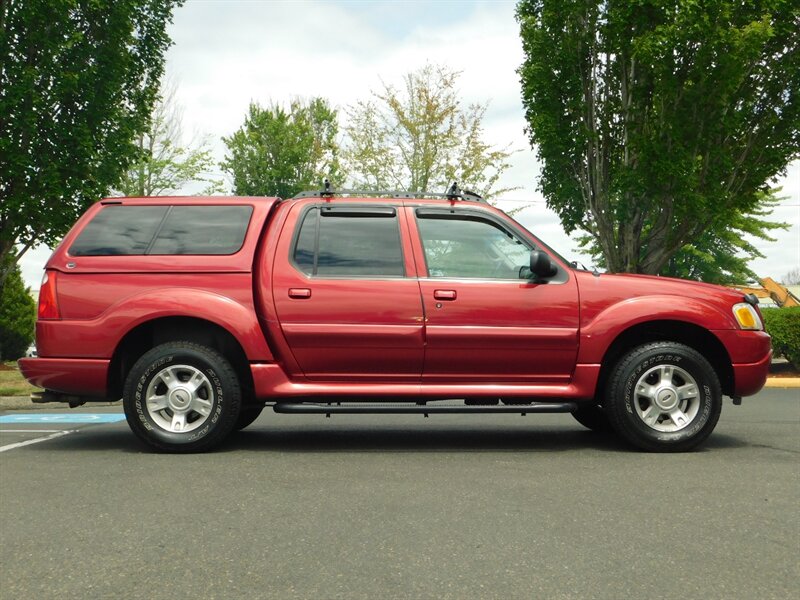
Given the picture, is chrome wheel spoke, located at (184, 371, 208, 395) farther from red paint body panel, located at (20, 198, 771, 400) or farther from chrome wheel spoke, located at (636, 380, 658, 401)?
chrome wheel spoke, located at (636, 380, 658, 401)

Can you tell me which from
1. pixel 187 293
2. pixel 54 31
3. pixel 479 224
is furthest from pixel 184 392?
pixel 54 31

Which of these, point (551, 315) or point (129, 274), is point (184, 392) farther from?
point (551, 315)

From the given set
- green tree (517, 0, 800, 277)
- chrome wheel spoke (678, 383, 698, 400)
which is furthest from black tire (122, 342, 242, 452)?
green tree (517, 0, 800, 277)

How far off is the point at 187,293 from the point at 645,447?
3.76 metres

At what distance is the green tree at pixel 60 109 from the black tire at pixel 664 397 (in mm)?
13137

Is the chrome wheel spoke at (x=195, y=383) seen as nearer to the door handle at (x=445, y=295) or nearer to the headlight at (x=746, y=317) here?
the door handle at (x=445, y=295)

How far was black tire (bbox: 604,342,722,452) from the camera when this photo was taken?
6500mm

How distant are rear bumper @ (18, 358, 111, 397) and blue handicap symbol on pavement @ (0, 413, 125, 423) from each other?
9.34ft

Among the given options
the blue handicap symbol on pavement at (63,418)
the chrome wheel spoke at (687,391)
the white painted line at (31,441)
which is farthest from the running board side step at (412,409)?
the blue handicap symbol on pavement at (63,418)

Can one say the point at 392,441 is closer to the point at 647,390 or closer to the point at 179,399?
the point at 179,399

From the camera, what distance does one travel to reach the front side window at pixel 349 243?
6645 millimetres

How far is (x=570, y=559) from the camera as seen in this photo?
3742 mm

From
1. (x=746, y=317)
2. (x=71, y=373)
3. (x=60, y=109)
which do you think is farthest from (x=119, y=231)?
(x=60, y=109)

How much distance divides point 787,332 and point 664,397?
1058 cm
